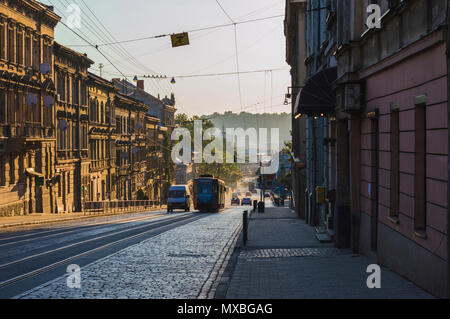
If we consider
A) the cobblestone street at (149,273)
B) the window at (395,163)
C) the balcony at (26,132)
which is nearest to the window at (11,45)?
the balcony at (26,132)

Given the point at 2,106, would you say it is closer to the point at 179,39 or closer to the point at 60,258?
the point at 179,39

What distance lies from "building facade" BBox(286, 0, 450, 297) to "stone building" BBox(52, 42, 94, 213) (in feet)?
102

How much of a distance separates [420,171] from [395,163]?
169 cm

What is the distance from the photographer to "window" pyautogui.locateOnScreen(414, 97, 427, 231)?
977 centimetres

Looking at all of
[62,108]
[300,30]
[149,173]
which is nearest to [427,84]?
[300,30]

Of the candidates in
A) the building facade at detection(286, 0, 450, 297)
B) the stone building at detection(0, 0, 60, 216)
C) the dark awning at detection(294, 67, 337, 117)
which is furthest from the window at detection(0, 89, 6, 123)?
the dark awning at detection(294, 67, 337, 117)

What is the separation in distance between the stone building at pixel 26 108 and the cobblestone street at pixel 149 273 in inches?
765

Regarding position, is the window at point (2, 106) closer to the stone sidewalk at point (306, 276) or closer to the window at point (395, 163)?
the stone sidewalk at point (306, 276)

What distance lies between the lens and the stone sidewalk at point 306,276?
31.5 ft

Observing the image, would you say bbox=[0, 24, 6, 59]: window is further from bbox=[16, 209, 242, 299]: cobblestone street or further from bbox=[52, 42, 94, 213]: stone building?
bbox=[16, 209, 242, 299]: cobblestone street

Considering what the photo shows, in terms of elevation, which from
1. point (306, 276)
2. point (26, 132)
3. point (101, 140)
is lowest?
point (306, 276)

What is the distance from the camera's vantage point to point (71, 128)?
49969 mm

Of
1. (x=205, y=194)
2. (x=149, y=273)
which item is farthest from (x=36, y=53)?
(x=149, y=273)

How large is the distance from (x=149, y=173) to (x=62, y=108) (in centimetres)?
3605
